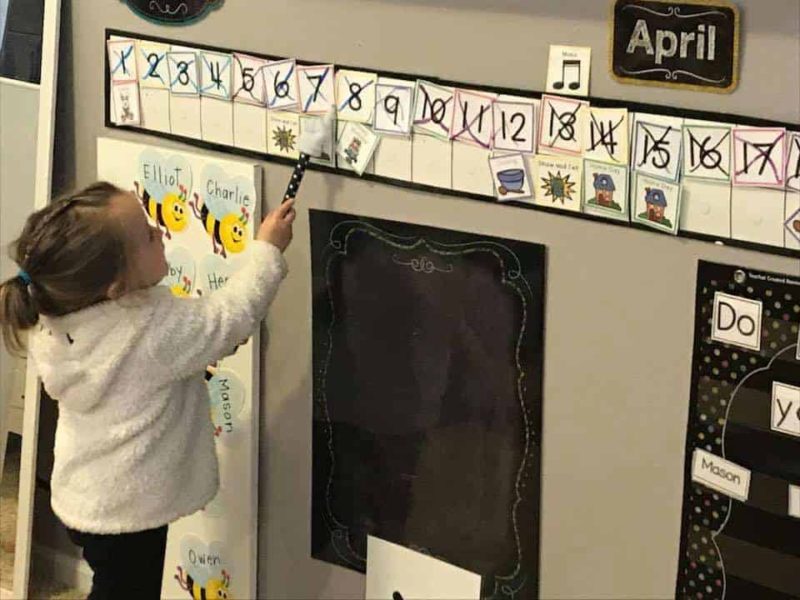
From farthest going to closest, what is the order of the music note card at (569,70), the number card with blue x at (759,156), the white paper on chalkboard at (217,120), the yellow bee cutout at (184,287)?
1. the yellow bee cutout at (184,287)
2. the white paper on chalkboard at (217,120)
3. the music note card at (569,70)
4. the number card with blue x at (759,156)

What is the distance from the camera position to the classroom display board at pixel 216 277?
1691 mm

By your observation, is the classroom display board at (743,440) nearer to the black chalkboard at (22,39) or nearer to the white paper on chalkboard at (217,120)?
the white paper on chalkboard at (217,120)

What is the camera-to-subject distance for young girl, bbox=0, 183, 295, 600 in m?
1.42

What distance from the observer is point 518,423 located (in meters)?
1.53

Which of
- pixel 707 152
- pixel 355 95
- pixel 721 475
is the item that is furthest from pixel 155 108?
pixel 721 475

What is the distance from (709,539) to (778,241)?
0.40 m

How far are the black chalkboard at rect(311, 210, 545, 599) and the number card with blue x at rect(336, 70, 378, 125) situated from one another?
149 mm

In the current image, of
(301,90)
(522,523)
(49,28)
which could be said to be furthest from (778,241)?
(49,28)

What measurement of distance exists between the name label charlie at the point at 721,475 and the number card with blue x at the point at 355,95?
62 cm

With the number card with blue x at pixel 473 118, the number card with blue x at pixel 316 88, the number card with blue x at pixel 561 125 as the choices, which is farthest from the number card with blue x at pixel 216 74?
the number card with blue x at pixel 561 125

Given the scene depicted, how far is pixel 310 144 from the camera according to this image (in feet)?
5.11

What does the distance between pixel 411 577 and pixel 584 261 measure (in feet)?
1.92

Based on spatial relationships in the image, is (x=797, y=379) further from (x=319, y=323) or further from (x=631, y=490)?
(x=319, y=323)

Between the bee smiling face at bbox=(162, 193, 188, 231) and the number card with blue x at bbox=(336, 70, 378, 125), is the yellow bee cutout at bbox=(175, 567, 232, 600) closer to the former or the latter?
the bee smiling face at bbox=(162, 193, 188, 231)
